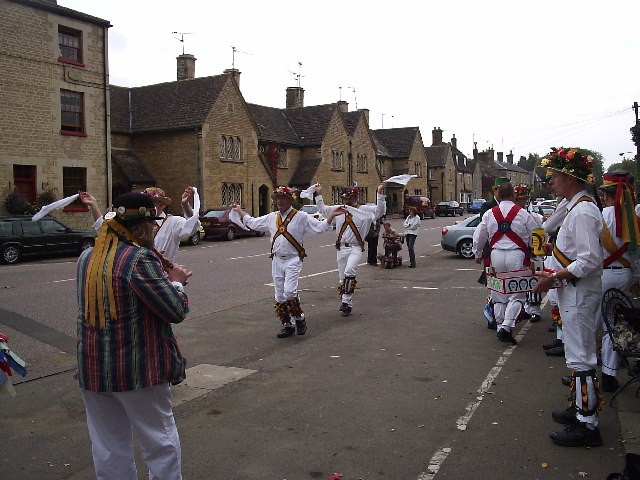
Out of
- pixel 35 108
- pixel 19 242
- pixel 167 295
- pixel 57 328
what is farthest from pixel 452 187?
pixel 167 295

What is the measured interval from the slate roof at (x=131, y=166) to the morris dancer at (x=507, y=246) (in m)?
30.5

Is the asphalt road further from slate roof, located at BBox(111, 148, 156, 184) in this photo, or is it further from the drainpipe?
slate roof, located at BBox(111, 148, 156, 184)

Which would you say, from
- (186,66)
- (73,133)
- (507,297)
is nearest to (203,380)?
(507,297)

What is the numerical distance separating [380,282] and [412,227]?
4154 millimetres

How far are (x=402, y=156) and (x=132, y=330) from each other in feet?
213

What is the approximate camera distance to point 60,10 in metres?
26.4

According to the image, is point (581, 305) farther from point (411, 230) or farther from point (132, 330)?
point (411, 230)

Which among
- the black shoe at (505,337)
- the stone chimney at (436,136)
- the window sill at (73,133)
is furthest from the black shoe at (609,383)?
the stone chimney at (436,136)

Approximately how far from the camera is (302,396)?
5898 millimetres

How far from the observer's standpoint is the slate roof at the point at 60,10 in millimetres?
25609

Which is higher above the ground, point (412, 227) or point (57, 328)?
point (412, 227)

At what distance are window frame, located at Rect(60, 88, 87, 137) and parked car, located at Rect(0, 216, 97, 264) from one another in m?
7.26

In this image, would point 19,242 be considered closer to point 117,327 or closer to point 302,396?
point 302,396

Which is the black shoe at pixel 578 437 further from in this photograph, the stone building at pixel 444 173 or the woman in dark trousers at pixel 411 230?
the stone building at pixel 444 173
